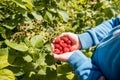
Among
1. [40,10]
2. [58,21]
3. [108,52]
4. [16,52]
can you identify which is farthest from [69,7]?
[108,52]

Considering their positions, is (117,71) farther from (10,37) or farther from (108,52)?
(10,37)

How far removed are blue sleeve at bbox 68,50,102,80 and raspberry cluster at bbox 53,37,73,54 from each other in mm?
101

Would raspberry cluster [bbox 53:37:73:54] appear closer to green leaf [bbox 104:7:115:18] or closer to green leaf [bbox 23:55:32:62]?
green leaf [bbox 23:55:32:62]

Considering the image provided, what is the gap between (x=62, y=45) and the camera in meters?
1.88

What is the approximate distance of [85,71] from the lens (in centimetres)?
169

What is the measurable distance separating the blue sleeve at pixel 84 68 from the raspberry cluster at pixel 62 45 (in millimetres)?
101

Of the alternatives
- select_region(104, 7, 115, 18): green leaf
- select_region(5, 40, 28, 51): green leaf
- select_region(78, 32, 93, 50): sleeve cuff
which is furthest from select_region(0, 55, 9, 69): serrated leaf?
select_region(104, 7, 115, 18): green leaf

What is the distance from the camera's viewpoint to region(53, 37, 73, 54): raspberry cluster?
6.13ft

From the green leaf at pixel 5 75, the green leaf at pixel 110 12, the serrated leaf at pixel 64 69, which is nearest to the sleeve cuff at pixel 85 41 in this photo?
the serrated leaf at pixel 64 69

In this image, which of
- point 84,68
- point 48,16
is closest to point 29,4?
point 48,16

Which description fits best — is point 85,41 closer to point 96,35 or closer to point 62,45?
point 96,35

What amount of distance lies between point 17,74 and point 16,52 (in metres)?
0.11

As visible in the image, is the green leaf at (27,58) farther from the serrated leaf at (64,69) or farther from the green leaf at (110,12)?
the green leaf at (110,12)

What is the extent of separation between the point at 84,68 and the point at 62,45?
9.0 inches
